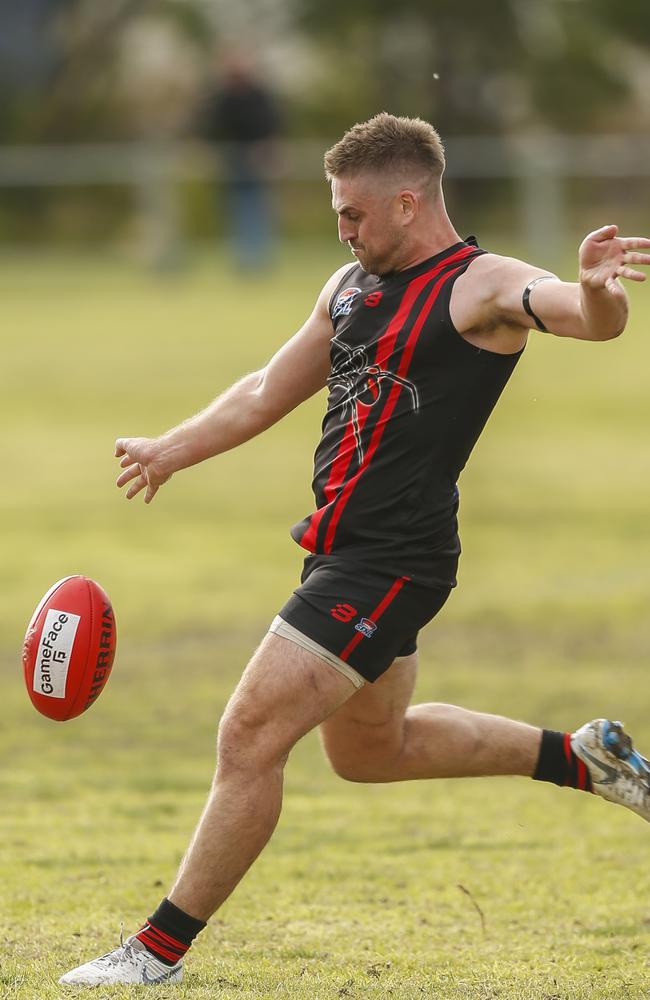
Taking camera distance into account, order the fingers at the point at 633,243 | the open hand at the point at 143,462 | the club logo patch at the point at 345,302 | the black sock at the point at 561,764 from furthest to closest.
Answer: the black sock at the point at 561,764 < the open hand at the point at 143,462 < the club logo patch at the point at 345,302 < the fingers at the point at 633,243

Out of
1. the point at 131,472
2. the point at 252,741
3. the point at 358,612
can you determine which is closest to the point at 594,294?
the point at 358,612

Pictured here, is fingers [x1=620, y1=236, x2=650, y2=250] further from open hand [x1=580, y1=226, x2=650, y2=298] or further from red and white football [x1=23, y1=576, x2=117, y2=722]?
red and white football [x1=23, y1=576, x2=117, y2=722]

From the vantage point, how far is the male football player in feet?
15.6

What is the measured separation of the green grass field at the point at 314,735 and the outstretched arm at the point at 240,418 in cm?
141

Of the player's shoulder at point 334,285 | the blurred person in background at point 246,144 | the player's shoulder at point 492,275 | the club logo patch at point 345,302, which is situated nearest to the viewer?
the player's shoulder at point 492,275

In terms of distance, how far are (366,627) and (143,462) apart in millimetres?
977

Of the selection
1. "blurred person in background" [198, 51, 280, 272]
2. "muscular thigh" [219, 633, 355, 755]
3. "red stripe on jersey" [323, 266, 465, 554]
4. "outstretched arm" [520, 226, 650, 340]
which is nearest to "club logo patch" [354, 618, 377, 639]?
"muscular thigh" [219, 633, 355, 755]

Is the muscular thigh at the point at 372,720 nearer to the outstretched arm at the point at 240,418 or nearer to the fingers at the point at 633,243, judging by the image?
the outstretched arm at the point at 240,418

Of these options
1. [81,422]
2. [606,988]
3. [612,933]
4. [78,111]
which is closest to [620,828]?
[612,933]

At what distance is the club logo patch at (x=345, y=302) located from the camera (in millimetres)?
5129

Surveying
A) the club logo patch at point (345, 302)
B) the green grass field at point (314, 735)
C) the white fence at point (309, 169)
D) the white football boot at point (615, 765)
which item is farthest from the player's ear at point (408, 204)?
the white fence at point (309, 169)

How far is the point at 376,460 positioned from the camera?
4.97 metres

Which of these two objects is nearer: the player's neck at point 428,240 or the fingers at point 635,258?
the fingers at point 635,258

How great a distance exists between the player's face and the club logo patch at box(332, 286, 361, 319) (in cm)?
14
